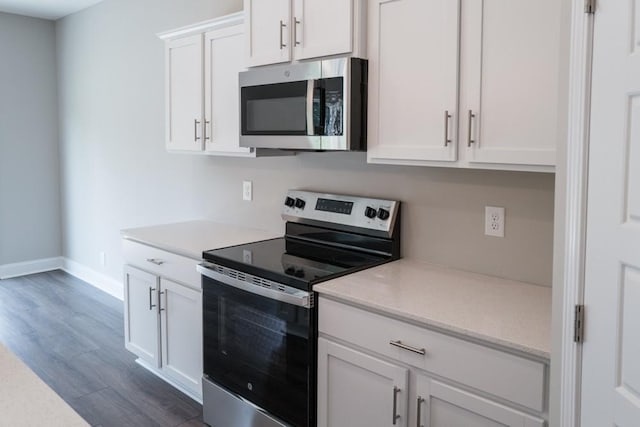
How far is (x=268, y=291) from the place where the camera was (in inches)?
89.4

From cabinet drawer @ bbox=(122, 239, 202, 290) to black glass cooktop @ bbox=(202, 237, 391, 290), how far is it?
194mm

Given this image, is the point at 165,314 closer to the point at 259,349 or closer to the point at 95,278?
the point at 259,349

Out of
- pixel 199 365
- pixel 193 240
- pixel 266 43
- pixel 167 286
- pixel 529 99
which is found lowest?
pixel 199 365

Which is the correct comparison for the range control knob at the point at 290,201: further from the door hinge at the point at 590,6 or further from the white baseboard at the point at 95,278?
the white baseboard at the point at 95,278

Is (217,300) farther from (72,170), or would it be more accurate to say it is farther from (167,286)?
(72,170)

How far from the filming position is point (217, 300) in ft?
8.48

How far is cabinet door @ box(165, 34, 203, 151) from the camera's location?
318 centimetres

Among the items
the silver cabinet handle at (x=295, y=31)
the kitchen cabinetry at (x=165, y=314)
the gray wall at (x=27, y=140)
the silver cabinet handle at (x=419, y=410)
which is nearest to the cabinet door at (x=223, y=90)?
the silver cabinet handle at (x=295, y=31)

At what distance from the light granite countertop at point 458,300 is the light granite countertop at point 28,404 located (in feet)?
3.55

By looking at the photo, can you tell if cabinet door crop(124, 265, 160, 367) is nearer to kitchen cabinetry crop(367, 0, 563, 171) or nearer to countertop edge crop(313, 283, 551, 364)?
countertop edge crop(313, 283, 551, 364)

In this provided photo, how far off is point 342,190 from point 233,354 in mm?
981

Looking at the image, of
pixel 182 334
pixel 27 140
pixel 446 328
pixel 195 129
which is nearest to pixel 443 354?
pixel 446 328

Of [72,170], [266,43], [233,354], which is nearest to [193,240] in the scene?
[233,354]

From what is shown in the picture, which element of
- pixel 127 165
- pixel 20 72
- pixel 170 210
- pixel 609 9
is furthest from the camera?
pixel 20 72
